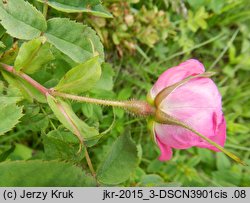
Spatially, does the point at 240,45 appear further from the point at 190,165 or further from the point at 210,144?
the point at 210,144

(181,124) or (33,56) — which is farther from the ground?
(33,56)

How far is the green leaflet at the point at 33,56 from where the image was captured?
67cm

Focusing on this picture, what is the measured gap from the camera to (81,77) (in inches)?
25.7

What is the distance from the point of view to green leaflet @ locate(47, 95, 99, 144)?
25.0 inches

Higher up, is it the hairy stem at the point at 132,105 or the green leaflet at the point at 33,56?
the green leaflet at the point at 33,56

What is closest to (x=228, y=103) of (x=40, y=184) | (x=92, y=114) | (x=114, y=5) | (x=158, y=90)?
(x=114, y=5)

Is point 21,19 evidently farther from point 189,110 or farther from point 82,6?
point 189,110

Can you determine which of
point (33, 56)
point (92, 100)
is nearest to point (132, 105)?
point (92, 100)

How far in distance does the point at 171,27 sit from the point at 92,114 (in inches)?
20.3

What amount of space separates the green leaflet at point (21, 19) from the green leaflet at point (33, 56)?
2 cm

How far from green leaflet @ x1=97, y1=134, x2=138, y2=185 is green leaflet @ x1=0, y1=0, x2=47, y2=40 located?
22cm

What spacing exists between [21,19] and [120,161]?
268 millimetres

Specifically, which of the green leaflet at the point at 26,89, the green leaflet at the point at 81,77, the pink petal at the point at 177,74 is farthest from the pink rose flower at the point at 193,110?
the green leaflet at the point at 26,89

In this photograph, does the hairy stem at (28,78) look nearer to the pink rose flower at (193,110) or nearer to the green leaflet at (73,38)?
the green leaflet at (73,38)
